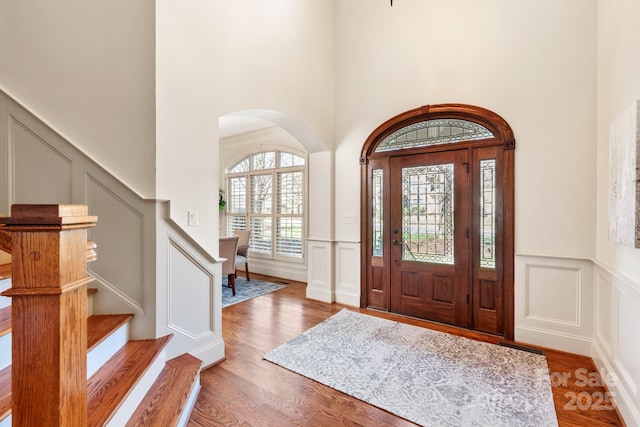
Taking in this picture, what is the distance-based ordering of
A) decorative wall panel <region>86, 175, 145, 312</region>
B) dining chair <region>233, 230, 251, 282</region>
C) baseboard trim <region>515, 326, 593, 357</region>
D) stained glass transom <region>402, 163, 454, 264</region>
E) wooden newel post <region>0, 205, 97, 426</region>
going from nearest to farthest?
wooden newel post <region>0, 205, 97, 426</region>, decorative wall panel <region>86, 175, 145, 312</region>, baseboard trim <region>515, 326, 593, 357</region>, stained glass transom <region>402, 163, 454, 264</region>, dining chair <region>233, 230, 251, 282</region>

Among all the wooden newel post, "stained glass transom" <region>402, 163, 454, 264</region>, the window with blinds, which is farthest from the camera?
the window with blinds

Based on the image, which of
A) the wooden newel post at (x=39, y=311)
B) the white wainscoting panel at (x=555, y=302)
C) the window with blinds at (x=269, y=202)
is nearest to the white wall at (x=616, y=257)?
the white wainscoting panel at (x=555, y=302)

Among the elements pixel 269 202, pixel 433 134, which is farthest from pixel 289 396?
pixel 269 202

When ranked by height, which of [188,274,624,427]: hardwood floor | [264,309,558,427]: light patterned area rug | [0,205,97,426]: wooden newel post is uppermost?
[0,205,97,426]: wooden newel post

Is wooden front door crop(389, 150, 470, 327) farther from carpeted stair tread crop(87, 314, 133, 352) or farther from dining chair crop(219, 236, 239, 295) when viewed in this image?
carpeted stair tread crop(87, 314, 133, 352)

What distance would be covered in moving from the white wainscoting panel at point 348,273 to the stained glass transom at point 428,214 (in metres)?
0.70

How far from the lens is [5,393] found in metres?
1.18

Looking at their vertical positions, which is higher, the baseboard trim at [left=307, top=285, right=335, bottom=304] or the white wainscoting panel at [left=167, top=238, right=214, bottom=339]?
the white wainscoting panel at [left=167, top=238, right=214, bottom=339]

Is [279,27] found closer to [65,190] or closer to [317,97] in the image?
[317,97]

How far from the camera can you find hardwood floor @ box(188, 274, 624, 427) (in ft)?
6.15

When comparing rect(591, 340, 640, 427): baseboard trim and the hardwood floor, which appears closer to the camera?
rect(591, 340, 640, 427): baseboard trim

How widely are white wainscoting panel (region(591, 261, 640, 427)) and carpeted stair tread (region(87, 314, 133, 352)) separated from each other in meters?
3.16

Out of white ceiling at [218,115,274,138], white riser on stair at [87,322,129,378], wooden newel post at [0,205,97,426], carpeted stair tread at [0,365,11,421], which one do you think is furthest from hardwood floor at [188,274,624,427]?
white ceiling at [218,115,274,138]

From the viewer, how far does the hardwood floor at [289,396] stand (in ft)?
6.15
